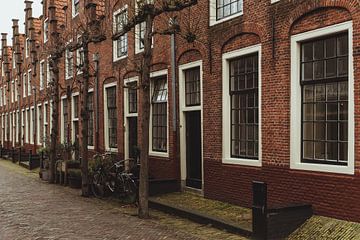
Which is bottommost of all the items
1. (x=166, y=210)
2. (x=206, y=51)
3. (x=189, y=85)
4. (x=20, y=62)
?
(x=166, y=210)

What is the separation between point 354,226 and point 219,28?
610 cm

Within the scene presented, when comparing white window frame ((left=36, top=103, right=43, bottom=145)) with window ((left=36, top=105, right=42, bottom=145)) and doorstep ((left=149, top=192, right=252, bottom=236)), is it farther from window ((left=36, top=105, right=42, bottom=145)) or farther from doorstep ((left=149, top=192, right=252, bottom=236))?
doorstep ((left=149, top=192, right=252, bottom=236))

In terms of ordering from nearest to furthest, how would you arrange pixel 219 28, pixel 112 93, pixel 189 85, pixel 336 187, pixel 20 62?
pixel 336 187, pixel 219 28, pixel 189 85, pixel 112 93, pixel 20 62

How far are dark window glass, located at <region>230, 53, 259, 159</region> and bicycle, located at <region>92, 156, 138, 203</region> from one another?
3.23 meters

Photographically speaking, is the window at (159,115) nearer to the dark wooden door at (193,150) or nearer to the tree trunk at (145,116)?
the dark wooden door at (193,150)

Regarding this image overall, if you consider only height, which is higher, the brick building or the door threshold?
the brick building

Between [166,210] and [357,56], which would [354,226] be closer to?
[357,56]

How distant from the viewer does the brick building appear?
855 cm

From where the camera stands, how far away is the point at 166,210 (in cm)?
1139

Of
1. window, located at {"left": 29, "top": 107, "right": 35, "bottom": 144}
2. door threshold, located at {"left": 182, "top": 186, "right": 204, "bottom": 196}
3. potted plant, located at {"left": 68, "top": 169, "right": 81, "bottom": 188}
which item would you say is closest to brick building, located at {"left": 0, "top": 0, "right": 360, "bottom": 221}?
door threshold, located at {"left": 182, "top": 186, "right": 204, "bottom": 196}

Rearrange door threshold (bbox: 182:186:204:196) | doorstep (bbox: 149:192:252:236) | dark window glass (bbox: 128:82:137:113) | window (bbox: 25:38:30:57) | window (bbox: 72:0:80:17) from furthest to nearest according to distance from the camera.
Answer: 1. window (bbox: 25:38:30:57)
2. window (bbox: 72:0:80:17)
3. dark window glass (bbox: 128:82:137:113)
4. door threshold (bbox: 182:186:204:196)
5. doorstep (bbox: 149:192:252:236)

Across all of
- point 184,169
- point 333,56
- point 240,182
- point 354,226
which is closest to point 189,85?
point 184,169

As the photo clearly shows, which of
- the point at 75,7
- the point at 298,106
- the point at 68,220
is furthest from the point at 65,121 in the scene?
the point at 298,106

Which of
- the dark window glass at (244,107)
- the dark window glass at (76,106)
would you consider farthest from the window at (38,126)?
the dark window glass at (244,107)
